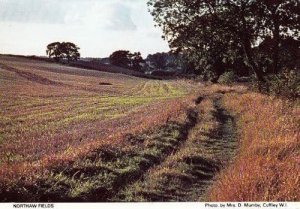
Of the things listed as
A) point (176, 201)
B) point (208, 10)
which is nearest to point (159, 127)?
point (176, 201)

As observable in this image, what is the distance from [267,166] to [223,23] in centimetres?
1922

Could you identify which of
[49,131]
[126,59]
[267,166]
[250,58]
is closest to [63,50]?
[126,59]

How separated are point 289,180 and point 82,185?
3.30m

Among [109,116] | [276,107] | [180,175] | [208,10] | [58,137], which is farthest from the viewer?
[208,10]

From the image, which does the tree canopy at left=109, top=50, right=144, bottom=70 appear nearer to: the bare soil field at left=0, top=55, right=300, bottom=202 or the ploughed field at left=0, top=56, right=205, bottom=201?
the ploughed field at left=0, top=56, right=205, bottom=201

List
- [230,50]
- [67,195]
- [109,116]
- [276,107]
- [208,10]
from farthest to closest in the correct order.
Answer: [230,50], [208,10], [109,116], [276,107], [67,195]

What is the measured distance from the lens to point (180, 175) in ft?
30.9

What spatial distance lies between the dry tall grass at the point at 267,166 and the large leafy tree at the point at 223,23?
13.2m

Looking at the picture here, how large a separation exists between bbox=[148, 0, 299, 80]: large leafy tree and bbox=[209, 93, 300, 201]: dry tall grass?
43.4ft

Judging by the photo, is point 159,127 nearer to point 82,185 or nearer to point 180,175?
point 180,175

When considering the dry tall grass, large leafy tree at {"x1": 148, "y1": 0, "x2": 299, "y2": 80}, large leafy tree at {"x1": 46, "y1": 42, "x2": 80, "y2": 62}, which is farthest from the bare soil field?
large leafy tree at {"x1": 46, "y1": 42, "x2": 80, "y2": 62}

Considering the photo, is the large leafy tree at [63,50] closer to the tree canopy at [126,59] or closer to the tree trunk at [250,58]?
the tree canopy at [126,59]

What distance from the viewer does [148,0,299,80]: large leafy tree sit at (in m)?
26.8

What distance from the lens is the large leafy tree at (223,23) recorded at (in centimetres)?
2683
